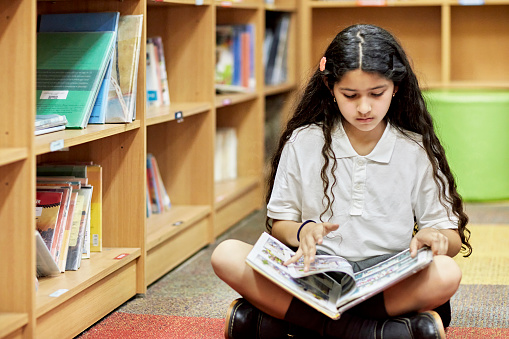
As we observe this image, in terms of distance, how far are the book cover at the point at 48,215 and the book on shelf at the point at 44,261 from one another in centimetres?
5

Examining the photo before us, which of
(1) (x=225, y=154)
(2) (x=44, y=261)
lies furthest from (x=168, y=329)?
(1) (x=225, y=154)

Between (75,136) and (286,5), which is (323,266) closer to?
(75,136)

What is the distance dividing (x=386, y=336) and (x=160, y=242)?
911 millimetres

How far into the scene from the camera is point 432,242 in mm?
1536

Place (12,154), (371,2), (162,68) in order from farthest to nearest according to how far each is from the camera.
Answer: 1. (371,2)
2. (162,68)
3. (12,154)

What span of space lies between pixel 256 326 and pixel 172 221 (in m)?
0.90

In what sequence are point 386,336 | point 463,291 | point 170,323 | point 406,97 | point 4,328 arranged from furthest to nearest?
1. point 463,291
2. point 170,323
3. point 406,97
4. point 386,336
5. point 4,328

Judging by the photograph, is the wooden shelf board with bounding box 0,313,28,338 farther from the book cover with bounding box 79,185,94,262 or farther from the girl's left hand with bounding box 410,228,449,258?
the girl's left hand with bounding box 410,228,449,258

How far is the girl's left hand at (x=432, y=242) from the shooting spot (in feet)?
5.02

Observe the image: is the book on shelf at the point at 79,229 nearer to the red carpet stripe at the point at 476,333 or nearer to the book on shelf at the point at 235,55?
the red carpet stripe at the point at 476,333

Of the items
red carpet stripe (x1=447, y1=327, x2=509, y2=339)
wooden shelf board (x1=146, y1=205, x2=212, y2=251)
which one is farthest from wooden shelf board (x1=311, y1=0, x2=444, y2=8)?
red carpet stripe (x1=447, y1=327, x2=509, y2=339)

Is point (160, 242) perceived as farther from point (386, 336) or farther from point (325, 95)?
point (386, 336)

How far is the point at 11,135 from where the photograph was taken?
1529 millimetres

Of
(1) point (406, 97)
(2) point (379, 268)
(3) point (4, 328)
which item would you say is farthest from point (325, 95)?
(3) point (4, 328)
